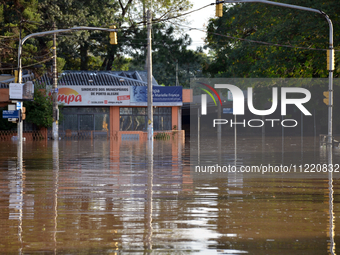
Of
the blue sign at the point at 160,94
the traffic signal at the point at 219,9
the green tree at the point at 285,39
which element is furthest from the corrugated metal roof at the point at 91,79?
the traffic signal at the point at 219,9

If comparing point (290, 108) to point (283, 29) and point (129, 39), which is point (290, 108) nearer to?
point (129, 39)

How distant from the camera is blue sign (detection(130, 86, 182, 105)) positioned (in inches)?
1898

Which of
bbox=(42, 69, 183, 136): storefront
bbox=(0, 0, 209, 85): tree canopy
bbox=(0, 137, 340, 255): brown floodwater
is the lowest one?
bbox=(0, 137, 340, 255): brown floodwater

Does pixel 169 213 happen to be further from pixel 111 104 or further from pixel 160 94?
pixel 160 94

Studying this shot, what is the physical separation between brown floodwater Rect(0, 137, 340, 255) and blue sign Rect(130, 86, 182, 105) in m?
33.6

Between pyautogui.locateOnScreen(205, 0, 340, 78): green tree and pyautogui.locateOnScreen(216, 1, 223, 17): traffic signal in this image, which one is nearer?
pyautogui.locateOnScreen(216, 1, 223, 17): traffic signal

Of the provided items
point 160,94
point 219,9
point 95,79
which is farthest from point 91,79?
point 219,9

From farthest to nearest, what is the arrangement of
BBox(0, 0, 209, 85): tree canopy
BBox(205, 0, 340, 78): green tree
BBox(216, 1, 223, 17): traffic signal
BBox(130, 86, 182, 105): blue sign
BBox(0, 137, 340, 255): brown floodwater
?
BBox(130, 86, 182, 105): blue sign, BBox(0, 0, 209, 85): tree canopy, BBox(205, 0, 340, 78): green tree, BBox(216, 1, 223, 17): traffic signal, BBox(0, 137, 340, 255): brown floodwater

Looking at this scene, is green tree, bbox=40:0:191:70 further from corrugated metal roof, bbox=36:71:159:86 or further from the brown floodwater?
the brown floodwater

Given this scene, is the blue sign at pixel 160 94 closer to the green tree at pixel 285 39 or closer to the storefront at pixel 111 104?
the storefront at pixel 111 104

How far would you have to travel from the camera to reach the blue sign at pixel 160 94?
48.2 meters

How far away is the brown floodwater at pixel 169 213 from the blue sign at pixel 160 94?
3359 centimetres

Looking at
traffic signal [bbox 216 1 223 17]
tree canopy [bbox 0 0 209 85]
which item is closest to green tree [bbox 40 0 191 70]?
tree canopy [bbox 0 0 209 85]

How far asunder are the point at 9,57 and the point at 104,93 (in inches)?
437
